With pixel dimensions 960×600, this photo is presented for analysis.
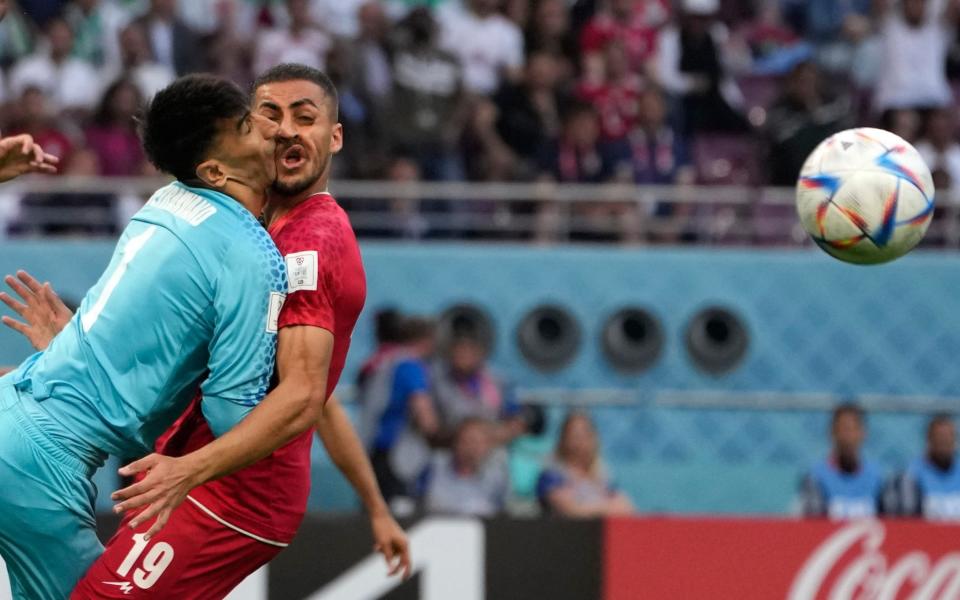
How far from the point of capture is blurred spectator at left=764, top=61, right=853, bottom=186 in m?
12.8

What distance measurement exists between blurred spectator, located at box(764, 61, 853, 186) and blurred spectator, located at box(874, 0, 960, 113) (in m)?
0.56

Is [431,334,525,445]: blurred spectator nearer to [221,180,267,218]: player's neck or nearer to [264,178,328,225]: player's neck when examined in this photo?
[264,178,328,225]: player's neck

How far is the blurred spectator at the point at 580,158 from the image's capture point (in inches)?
497

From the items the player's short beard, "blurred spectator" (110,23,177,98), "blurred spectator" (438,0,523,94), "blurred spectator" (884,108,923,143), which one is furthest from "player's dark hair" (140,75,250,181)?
"blurred spectator" (884,108,923,143)

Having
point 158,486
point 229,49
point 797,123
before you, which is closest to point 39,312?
point 158,486

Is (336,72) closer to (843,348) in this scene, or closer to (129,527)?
(843,348)

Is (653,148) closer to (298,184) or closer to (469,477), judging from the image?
(469,477)

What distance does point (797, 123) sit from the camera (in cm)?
1281

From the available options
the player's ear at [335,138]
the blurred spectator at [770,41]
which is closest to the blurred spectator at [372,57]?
the blurred spectator at [770,41]

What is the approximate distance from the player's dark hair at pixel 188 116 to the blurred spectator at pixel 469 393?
18.0 feet

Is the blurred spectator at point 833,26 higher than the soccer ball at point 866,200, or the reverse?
the blurred spectator at point 833,26

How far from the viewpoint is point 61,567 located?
5051 millimetres

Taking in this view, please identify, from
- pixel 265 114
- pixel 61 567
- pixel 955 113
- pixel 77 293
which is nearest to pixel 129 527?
pixel 61 567

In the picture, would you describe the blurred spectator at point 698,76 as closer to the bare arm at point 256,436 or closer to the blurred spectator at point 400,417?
the blurred spectator at point 400,417
